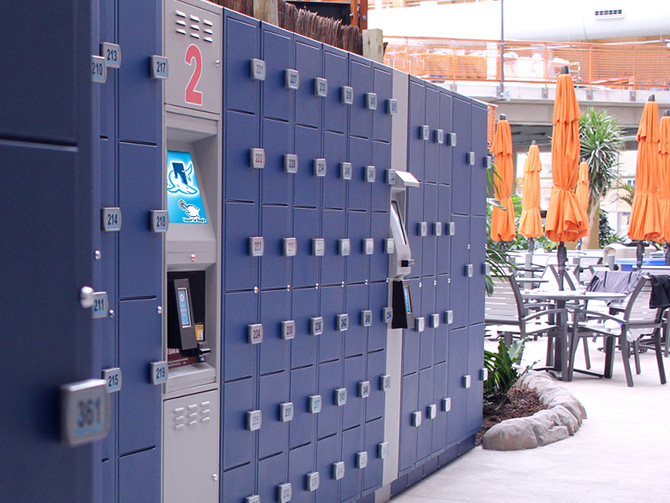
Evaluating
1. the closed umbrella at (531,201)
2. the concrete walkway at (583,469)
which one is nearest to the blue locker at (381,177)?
the concrete walkway at (583,469)

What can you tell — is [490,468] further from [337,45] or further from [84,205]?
[84,205]

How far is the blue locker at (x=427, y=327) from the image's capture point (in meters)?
4.87

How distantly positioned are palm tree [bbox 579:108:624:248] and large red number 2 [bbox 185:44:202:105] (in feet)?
61.5

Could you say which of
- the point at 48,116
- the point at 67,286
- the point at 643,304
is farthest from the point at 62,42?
the point at 643,304

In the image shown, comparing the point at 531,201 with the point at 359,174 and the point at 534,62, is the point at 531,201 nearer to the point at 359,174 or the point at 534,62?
the point at 534,62

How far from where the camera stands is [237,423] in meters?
3.26

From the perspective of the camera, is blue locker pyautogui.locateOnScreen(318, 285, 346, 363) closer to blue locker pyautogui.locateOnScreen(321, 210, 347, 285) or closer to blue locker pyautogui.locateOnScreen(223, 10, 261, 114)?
blue locker pyautogui.locateOnScreen(321, 210, 347, 285)

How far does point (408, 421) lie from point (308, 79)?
2088mm

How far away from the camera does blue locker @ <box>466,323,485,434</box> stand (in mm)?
5598

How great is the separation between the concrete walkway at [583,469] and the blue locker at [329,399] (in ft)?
2.90

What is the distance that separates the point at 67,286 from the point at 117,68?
56.5 inches

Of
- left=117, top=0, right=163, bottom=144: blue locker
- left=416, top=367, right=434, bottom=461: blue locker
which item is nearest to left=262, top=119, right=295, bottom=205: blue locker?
left=117, top=0, right=163, bottom=144: blue locker

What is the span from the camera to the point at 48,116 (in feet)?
4.36

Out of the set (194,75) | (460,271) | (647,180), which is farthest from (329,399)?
(647,180)
